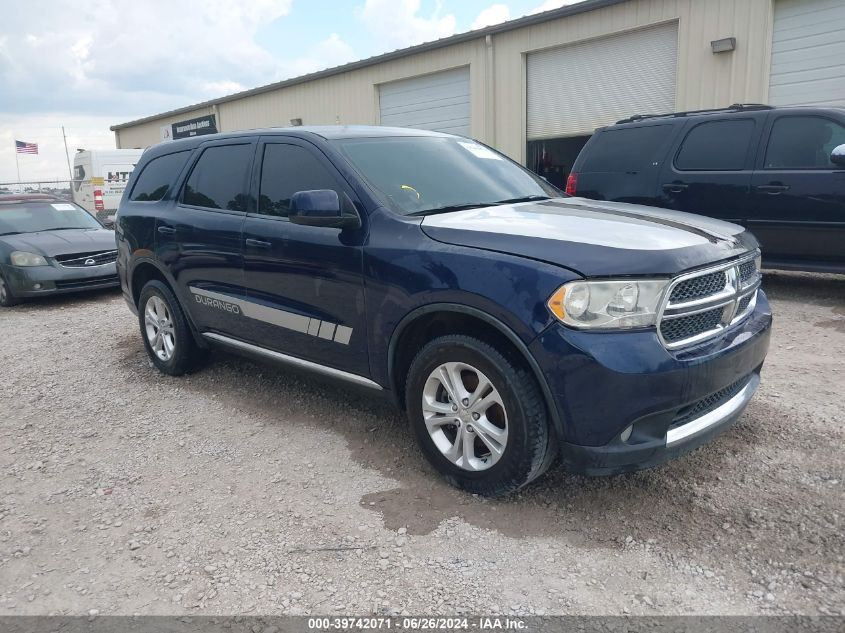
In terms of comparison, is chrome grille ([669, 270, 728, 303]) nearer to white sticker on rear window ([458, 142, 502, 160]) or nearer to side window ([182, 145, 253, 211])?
white sticker on rear window ([458, 142, 502, 160])

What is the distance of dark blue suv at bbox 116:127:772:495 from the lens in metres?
2.63

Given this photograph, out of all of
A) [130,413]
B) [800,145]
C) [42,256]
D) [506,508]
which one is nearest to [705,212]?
[800,145]

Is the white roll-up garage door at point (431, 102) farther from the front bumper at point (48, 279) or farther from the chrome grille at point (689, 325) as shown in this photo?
the chrome grille at point (689, 325)

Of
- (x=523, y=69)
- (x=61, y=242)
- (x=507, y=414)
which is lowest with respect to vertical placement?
(x=507, y=414)

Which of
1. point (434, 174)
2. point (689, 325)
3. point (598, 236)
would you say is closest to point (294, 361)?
point (434, 174)

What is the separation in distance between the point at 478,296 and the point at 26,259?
25.8ft

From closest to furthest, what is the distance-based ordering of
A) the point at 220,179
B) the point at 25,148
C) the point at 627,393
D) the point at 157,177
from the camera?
the point at 627,393 → the point at 220,179 → the point at 157,177 → the point at 25,148

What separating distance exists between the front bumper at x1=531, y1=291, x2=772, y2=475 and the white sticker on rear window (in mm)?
2011

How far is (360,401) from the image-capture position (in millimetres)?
4434

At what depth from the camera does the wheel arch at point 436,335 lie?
2.73 meters

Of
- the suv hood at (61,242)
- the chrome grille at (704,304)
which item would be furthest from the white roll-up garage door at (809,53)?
the suv hood at (61,242)

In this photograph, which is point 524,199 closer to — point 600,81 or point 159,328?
point 159,328

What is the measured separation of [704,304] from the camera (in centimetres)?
281

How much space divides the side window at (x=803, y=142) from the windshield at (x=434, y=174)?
3.68 metres
